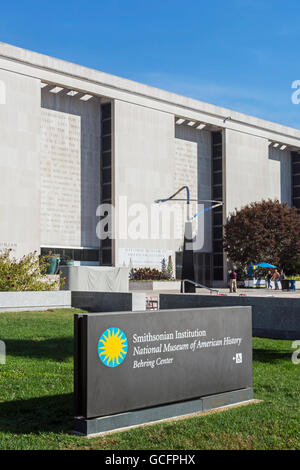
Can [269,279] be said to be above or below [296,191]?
below

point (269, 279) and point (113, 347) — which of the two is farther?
point (269, 279)

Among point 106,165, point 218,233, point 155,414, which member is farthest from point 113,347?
point 218,233

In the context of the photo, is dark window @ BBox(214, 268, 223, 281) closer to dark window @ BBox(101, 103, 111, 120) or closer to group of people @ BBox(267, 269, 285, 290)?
group of people @ BBox(267, 269, 285, 290)

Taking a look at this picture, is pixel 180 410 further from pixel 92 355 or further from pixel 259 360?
pixel 259 360

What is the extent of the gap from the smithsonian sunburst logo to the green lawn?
78 centimetres

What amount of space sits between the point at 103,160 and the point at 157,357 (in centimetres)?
4335

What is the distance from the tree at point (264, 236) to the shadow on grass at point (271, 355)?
39.2 metres

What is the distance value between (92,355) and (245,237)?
47.4m

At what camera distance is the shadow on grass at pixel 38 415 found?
667cm

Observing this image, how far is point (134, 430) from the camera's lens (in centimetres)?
648

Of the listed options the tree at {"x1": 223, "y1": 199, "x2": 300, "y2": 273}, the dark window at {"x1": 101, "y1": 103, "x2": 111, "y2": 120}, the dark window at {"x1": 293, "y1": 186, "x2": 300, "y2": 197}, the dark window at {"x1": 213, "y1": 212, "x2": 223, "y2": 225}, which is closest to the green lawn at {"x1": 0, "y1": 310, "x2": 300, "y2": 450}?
the dark window at {"x1": 101, "y1": 103, "x2": 111, "y2": 120}

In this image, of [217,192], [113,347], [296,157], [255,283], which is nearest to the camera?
[113,347]

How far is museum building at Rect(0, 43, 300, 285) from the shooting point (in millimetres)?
42469

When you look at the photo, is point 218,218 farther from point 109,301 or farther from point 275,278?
point 109,301
